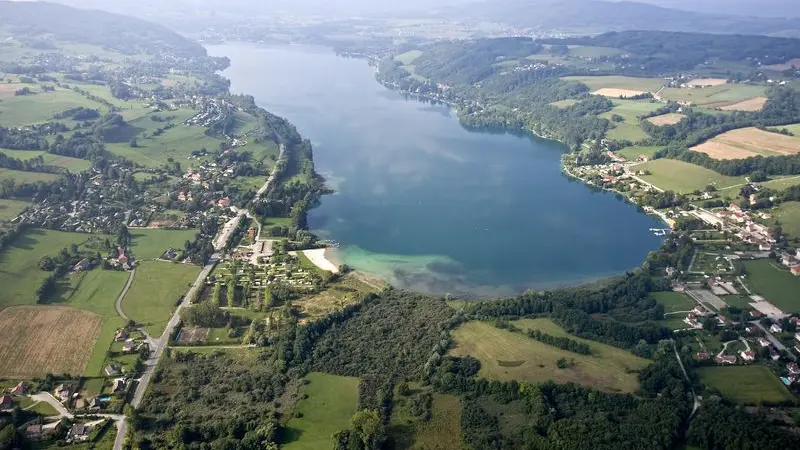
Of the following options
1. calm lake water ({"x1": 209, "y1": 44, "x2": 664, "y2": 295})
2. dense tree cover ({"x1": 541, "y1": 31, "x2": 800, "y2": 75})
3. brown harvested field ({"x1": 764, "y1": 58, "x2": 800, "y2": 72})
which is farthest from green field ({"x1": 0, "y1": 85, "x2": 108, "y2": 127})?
brown harvested field ({"x1": 764, "y1": 58, "x2": 800, "y2": 72})

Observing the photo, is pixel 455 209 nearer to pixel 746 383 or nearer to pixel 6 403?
pixel 746 383

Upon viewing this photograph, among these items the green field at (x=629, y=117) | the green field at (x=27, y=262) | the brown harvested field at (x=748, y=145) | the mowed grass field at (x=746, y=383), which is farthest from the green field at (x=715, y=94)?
the green field at (x=27, y=262)

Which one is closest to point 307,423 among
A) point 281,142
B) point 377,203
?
point 377,203

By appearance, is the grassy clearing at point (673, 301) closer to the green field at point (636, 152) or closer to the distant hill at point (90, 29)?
the green field at point (636, 152)

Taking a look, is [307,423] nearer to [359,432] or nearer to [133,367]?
[359,432]

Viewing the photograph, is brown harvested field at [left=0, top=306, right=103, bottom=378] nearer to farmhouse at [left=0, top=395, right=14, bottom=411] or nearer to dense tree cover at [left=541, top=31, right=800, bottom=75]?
farmhouse at [left=0, top=395, right=14, bottom=411]

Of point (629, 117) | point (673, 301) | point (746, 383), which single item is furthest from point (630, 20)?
point (746, 383)
